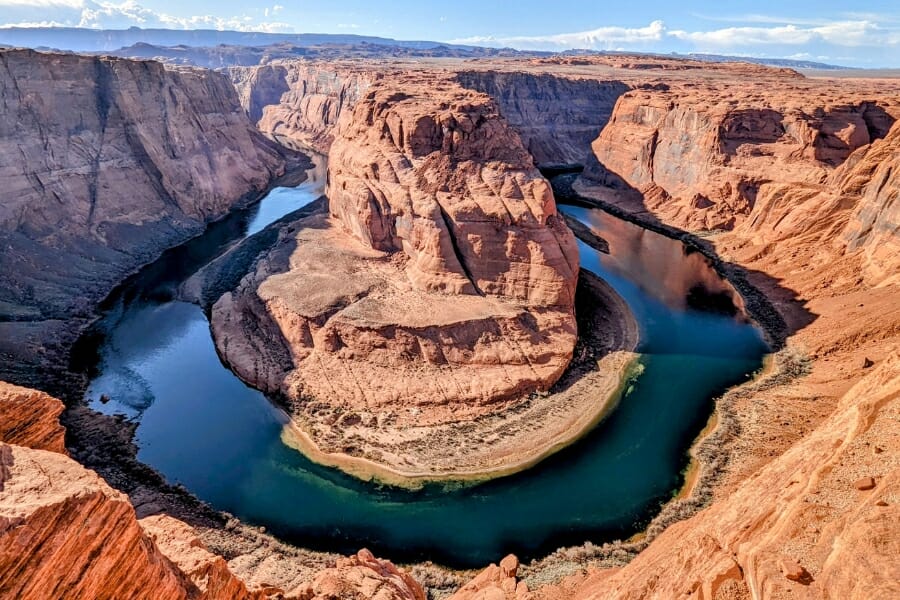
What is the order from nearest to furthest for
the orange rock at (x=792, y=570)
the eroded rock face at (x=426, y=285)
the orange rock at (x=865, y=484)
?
the orange rock at (x=792, y=570)
the orange rock at (x=865, y=484)
the eroded rock face at (x=426, y=285)

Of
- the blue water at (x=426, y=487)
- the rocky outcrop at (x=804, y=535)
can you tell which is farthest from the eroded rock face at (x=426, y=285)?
the rocky outcrop at (x=804, y=535)

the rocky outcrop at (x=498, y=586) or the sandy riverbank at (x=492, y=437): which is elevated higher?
the rocky outcrop at (x=498, y=586)

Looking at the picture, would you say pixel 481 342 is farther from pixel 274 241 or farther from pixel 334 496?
pixel 274 241

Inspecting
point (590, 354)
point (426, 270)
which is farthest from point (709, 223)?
point (426, 270)

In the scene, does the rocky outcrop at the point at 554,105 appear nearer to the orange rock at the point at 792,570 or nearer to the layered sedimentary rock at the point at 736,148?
the layered sedimentary rock at the point at 736,148

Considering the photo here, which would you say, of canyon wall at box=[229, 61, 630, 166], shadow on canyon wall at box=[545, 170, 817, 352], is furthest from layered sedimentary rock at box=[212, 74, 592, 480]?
canyon wall at box=[229, 61, 630, 166]

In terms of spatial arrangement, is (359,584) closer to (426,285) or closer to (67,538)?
(67,538)

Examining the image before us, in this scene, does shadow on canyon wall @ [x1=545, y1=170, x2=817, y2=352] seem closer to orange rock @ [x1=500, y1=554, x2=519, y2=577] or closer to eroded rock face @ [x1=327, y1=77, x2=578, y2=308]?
eroded rock face @ [x1=327, y1=77, x2=578, y2=308]
